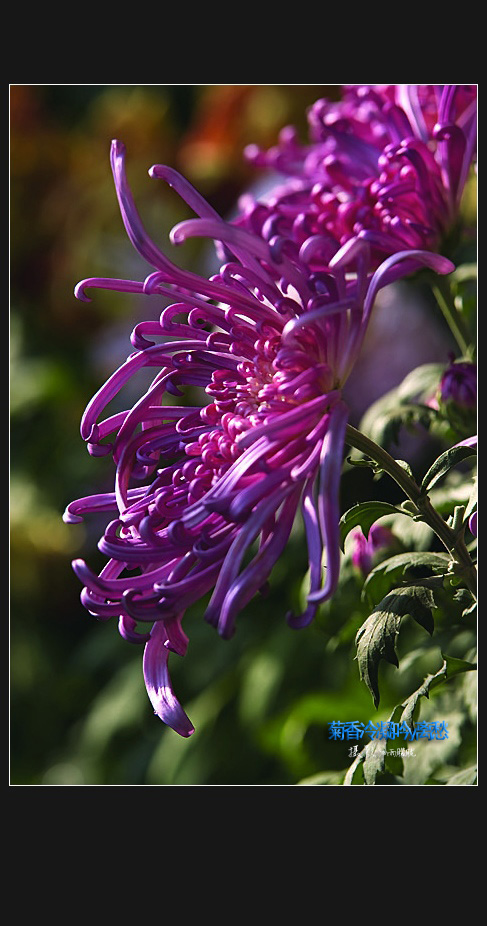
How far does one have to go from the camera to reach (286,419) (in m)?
0.49

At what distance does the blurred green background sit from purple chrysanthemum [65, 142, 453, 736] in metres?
0.20

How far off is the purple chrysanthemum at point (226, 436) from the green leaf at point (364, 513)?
2.7 inches

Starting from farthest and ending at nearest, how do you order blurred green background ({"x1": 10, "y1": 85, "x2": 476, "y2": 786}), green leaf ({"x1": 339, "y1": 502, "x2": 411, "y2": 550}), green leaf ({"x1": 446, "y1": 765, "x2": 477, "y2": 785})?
blurred green background ({"x1": 10, "y1": 85, "x2": 476, "y2": 786}) < green leaf ({"x1": 446, "y1": 765, "x2": 477, "y2": 785}) < green leaf ({"x1": 339, "y1": 502, "x2": 411, "y2": 550})

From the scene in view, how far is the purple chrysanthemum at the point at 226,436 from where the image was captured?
0.48m

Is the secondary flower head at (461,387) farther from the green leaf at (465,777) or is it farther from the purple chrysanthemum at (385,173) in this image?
the green leaf at (465,777)

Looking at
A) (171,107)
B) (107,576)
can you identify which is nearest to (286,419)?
(107,576)

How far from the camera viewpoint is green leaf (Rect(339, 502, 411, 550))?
23.4 inches

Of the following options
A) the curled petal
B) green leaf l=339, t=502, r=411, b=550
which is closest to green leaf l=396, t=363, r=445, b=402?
green leaf l=339, t=502, r=411, b=550

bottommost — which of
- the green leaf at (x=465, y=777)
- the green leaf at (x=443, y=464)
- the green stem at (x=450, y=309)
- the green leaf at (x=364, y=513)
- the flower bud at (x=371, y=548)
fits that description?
the green leaf at (x=465, y=777)

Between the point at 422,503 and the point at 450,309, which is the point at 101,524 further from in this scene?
the point at 422,503

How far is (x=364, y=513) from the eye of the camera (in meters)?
0.60

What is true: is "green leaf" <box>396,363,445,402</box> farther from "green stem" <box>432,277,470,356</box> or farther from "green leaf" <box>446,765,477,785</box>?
"green leaf" <box>446,765,477,785</box>

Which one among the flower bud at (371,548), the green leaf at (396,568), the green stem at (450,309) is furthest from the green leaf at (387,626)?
the green stem at (450,309)

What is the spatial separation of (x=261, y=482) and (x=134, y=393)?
933 millimetres
